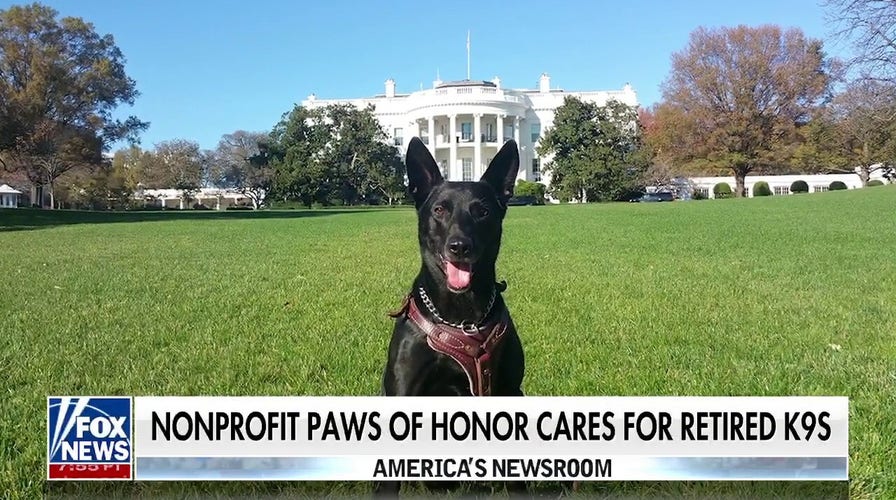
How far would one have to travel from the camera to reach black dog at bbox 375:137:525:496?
199cm

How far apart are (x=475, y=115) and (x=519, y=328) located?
5960cm

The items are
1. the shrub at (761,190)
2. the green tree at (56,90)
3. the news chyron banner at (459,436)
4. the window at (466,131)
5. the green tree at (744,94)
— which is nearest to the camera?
the news chyron banner at (459,436)

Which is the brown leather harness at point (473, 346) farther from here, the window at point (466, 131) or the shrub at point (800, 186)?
the shrub at point (800, 186)

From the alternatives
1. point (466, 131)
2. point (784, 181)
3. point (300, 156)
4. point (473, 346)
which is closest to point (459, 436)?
point (473, 346)

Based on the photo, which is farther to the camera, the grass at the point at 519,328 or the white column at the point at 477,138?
the white column at the point at 477,138

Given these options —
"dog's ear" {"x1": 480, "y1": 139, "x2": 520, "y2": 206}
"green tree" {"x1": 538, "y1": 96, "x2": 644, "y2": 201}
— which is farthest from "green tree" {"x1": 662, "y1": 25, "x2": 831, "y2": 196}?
"dog's ear" {"x1": 480, "y1": 139, "x2": 520, "y2": 206}

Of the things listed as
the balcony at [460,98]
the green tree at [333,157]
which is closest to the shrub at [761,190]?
the balcony at [460,98]

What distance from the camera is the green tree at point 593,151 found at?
160 ft

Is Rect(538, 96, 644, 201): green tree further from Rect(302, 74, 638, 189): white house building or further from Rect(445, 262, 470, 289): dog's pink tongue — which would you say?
Rect(445, 262, 470, 289): dog's pink tongue

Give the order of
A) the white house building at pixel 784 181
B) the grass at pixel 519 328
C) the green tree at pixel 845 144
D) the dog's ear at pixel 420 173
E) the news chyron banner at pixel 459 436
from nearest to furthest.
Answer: the news chyron banner at pixel 459 436
the dog's ear at pixel 420 173
the grass at pixel 519 328
the green tree at pixel 845 144
the white house building at pixel 784 181

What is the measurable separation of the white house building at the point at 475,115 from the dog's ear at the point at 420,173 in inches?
2241

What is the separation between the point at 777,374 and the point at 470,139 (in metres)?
61.5

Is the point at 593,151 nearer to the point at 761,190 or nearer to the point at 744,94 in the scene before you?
the point at 744,94

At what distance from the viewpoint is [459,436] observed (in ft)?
6.08
